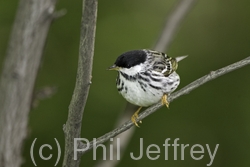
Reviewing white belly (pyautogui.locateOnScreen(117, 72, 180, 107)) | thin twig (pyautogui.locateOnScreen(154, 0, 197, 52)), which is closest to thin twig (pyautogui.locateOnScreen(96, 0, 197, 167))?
thin twig (pyautogui.locateOnScreen(154, 0, 197, 52))

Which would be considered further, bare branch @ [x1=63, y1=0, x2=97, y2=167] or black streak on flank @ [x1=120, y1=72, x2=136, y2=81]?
black streak on flank @ [x1=120, y1=72, x2=136, y2=81]

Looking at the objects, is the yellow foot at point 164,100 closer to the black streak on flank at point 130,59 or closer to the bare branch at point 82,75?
the black streak on flank at point 130,59

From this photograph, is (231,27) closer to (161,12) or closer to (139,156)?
(161,12)

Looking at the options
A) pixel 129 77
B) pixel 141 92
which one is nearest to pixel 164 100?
pixel 141 92

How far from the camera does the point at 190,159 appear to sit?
A: 4.46 meters

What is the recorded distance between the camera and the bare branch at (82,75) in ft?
6.17

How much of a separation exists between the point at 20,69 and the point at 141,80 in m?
0.81

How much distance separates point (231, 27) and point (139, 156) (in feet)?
4.91

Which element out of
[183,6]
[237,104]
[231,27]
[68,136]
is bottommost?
[68,136]

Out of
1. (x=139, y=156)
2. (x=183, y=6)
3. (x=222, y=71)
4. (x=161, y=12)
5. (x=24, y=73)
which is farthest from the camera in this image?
(x=161, y=12)

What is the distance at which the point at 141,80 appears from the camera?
9.86ft

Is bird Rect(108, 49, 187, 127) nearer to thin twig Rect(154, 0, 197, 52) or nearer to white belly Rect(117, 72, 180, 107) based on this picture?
white belly Rect(117, 72, 180, 107)

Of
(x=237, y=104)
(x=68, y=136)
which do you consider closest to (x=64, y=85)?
(x=237, y=104)

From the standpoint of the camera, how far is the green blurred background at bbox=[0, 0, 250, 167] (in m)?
4.32
